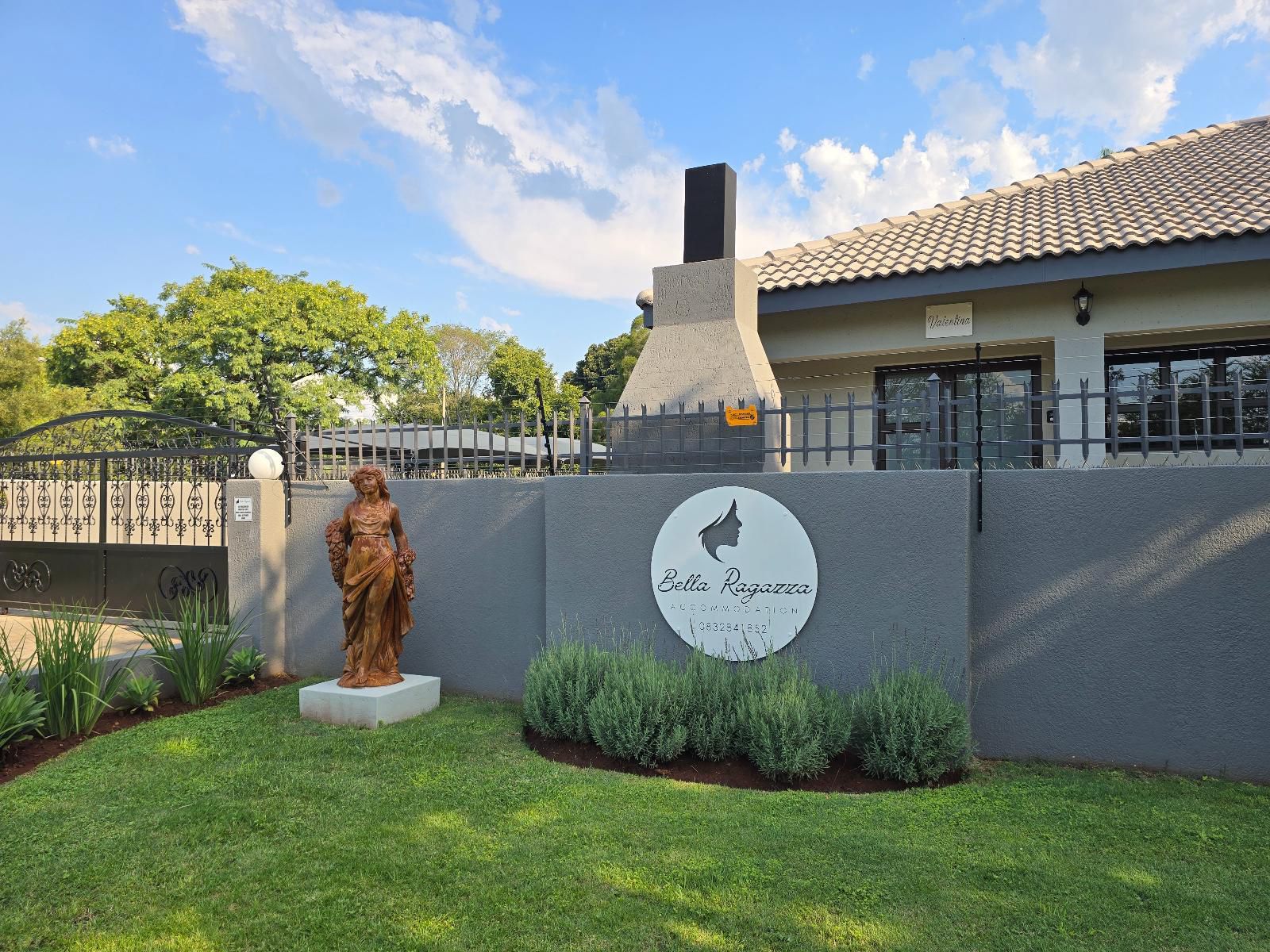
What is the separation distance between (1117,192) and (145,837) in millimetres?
11994

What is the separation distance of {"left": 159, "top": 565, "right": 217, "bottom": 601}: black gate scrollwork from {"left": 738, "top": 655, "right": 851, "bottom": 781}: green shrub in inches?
242

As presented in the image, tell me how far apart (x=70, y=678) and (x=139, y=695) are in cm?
62

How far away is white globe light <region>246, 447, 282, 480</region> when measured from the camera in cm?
788

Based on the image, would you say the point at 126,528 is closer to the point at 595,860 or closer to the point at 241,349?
the point at 595,860

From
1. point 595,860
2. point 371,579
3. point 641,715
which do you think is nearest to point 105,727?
point 371,579

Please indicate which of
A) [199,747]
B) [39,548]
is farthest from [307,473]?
[39,548]

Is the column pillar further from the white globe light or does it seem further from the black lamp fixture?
the white globe light

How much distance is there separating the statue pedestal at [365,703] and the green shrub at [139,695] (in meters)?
1.25

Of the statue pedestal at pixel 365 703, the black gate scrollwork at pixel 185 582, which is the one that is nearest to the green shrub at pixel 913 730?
the statue pedestal at pixel 365 703

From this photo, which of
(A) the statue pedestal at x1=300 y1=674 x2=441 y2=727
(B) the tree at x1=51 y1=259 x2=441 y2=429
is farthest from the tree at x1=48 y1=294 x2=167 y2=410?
(A) the statue pedestal at x1=300 y1=674 x2=441 y2=727

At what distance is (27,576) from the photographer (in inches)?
394

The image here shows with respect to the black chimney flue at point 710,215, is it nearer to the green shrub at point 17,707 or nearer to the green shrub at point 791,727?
the green shrub at point 791,727

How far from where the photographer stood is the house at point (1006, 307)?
7.48 metres

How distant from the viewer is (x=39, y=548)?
32.3 feet
